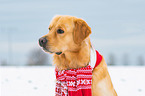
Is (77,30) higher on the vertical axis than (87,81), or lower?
higher

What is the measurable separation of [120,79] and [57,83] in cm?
398

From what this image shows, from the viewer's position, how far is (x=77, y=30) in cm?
332

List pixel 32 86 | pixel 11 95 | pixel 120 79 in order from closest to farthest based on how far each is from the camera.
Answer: pixel 11 95, pixel 32 86, pixel 120 79

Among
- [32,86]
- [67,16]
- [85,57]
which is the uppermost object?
[67,16]

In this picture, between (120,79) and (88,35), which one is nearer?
(88,35)

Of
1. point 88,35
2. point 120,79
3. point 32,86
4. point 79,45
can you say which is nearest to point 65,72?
point 79,45

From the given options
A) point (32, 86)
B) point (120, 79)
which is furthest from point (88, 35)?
point (120, 79)

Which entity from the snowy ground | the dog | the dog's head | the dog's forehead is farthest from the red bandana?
the snowy ground

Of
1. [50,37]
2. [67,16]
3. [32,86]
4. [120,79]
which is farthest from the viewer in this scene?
[120,79]

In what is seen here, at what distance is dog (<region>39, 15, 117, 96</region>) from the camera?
10.7 ft

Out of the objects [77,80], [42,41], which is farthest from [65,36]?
[77,80]

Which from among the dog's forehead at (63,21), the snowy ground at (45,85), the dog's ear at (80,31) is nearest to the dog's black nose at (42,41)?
the dog's forehead at (63,21)

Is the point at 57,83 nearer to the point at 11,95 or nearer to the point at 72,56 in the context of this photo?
the point at 72,56

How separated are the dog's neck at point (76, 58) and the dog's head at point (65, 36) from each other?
0.10 m
